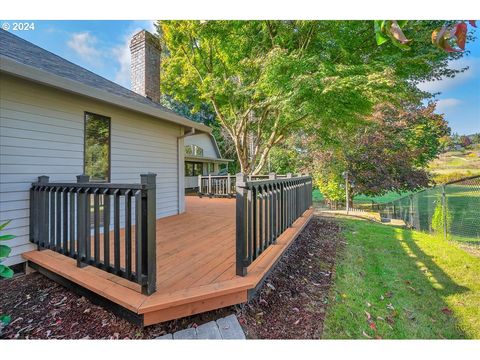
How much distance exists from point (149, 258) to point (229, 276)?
30.7 inches

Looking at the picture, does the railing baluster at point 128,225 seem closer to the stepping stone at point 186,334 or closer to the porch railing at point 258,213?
the stepping stone at point 186,334

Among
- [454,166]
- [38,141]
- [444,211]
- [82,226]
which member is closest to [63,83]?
[38,141]

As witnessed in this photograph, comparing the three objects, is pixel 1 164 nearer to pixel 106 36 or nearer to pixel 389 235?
pixel 106 36

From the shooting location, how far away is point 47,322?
78.1 inches

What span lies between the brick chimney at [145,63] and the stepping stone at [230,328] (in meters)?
6.16

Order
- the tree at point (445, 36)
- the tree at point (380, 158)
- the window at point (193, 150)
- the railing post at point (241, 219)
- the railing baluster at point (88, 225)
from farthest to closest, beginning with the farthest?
the window at point (193, 150) < the tree at point (380, 158) < the railing baluster at point (88, 225) < the railing post at point (241, 219) < the tree at point (445, 36)

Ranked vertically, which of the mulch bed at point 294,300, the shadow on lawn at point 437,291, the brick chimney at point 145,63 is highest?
the brick chimney at point 145,63

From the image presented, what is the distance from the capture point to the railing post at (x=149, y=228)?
68.9 inches

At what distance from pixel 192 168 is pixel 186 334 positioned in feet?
53.3

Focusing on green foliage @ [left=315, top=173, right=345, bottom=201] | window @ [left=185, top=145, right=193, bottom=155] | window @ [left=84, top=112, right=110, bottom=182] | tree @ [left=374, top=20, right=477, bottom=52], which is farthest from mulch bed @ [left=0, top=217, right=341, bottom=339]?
window @ [left=185, top=145, right=193, bottom=155]

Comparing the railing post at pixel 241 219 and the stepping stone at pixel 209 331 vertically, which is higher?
the railing post at pixel 241 219

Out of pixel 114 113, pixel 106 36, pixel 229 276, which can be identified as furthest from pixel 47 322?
pixel 106 36

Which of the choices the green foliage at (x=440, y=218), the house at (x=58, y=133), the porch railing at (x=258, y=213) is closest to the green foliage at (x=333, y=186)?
the green foliage at (x=440, y=218)
